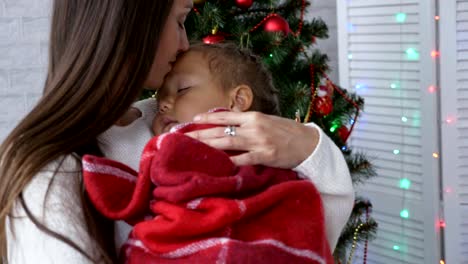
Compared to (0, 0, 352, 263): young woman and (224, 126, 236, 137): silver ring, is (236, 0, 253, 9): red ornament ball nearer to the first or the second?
(0, 0, 352, 263): young woman

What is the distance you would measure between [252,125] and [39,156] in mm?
331

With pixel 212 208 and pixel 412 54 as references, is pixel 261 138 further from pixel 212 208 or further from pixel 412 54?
pixel 412 54

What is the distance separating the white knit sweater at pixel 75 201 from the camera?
3.15 feet

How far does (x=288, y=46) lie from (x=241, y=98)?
2.37 ft

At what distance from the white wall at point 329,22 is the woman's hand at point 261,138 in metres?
2.06

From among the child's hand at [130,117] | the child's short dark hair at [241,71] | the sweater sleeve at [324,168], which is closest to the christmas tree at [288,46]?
the child's short dark hair at [241,71]

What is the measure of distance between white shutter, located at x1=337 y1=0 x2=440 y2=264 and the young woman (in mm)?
1612

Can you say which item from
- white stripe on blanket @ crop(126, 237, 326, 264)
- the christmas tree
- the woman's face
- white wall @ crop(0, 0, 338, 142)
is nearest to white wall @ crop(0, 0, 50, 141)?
white wall @ crop(0, 0, 338, 142)

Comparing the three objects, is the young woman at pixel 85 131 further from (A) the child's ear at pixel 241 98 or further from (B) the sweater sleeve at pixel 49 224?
(A) the child's ear at pixel 241 98

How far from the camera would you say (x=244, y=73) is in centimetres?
136

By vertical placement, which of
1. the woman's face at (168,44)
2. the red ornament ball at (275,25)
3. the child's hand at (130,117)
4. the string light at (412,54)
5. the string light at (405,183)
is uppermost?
the red ornament ball at (275,25)

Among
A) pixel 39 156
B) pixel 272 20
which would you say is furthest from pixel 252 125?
pixel 272 20

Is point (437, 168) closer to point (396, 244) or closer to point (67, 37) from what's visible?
point (396, 244)

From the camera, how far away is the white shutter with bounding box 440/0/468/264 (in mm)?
2596
